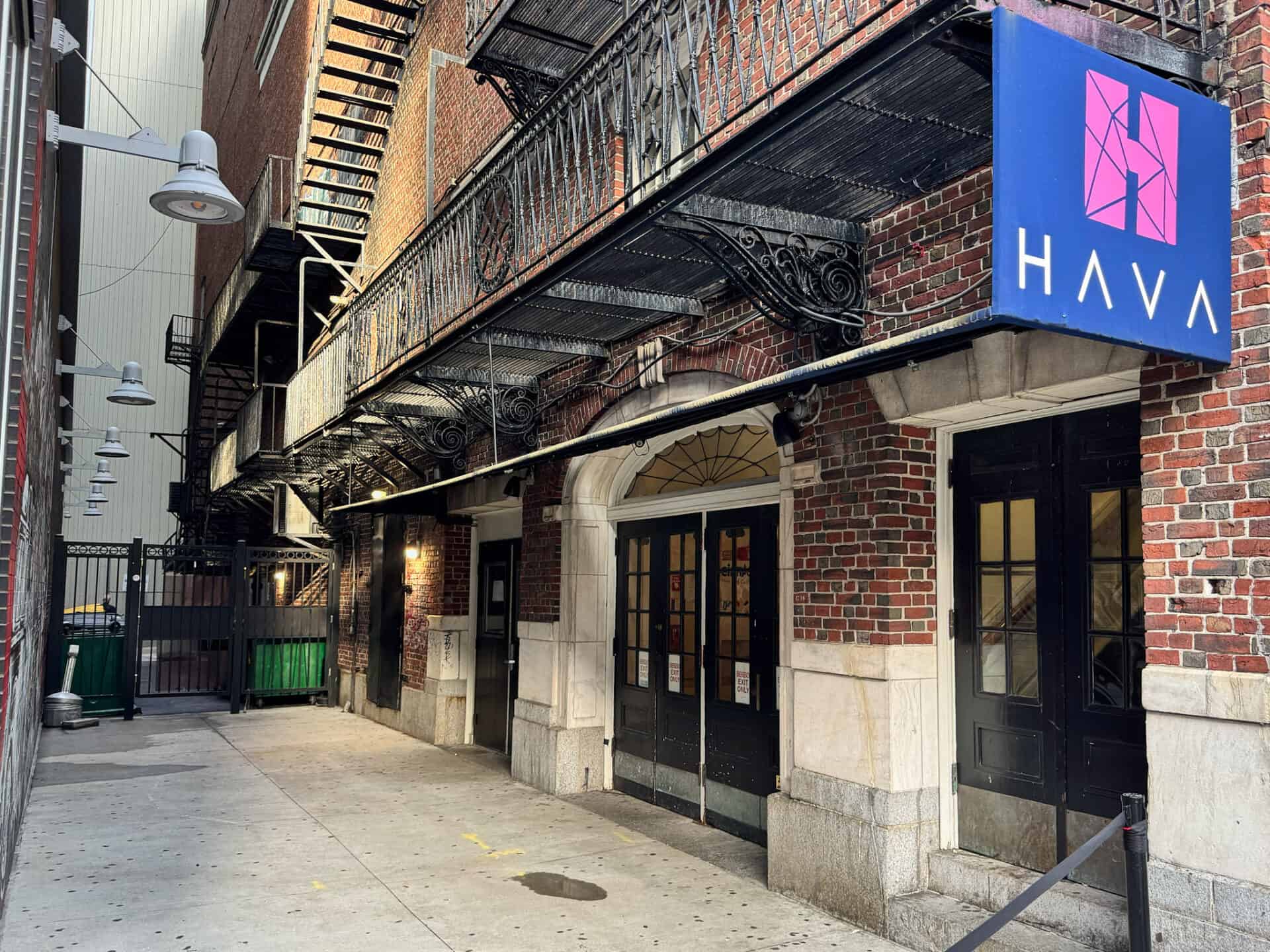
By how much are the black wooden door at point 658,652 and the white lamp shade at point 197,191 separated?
14.4ft

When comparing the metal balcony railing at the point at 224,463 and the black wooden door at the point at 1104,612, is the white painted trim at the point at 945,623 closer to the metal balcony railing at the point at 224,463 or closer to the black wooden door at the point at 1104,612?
the black wooden door at the point at 1104,612

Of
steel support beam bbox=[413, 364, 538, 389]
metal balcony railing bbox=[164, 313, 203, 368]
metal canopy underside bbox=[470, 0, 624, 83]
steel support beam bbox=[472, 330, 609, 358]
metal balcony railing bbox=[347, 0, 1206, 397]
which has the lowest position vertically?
steel support beam bbox=[413, 364, 538, 389]

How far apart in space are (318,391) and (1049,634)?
35.8ft

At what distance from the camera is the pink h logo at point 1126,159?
3.85 m

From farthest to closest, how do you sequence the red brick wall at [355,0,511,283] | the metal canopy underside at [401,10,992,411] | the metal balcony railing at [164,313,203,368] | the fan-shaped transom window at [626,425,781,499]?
1. the metal balcony railing at [164,313,203,368]
2. the red brick wall at [355,0,511,283]
3. the fan-shaped transom window at [626,425,781,499]
4. the metal canopy underside at [401,10,992,411]

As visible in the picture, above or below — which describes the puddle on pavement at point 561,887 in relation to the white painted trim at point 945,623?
below

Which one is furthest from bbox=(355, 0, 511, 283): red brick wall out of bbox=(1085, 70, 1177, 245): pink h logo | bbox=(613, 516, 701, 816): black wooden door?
bbox=(1085, 70, 1177, 245): pink h logo

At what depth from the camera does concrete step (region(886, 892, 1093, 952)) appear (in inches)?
196

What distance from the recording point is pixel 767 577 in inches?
304

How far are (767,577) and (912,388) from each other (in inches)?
92.1

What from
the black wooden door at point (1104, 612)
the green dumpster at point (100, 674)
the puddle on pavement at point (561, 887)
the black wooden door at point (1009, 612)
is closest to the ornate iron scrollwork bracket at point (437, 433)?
the puddle on pavement at point (561, 887)

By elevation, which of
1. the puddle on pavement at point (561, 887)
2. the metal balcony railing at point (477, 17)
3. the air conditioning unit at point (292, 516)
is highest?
the metal balcony railing at point (477, 17)

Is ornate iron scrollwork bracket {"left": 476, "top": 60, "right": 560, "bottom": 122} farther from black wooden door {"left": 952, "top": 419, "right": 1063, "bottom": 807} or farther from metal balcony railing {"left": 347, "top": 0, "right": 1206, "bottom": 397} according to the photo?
black wooden door {"left": 952, "top": 419, "right": 1063, "bottom": 807}

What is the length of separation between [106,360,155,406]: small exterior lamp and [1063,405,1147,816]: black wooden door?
962 centimetres
